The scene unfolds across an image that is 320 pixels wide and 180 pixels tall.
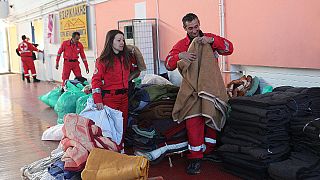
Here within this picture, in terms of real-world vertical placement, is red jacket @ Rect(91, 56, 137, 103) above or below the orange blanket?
above

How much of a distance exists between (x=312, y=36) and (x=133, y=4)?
3937 mm

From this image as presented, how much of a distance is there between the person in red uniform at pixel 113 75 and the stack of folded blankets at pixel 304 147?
158 cm

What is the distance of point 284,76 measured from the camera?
13.4ft

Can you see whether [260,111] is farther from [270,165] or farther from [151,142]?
[151,142]

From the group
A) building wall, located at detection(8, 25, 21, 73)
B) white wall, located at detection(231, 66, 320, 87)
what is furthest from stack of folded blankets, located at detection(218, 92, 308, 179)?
building wall, located at detection(8, 25, 21, 73)

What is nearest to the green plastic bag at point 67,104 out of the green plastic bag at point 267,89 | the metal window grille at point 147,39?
the metal window grille at point 147,39

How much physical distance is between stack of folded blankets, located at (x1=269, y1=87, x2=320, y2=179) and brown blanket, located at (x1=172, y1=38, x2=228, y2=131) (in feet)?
2.12

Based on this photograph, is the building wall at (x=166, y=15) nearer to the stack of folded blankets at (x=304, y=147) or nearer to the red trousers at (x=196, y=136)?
the red trousers at (x=196, y=136)

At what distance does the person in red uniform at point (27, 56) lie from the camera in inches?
492

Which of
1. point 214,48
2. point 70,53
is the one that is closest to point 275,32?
point 214,48

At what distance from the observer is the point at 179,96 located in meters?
3.51

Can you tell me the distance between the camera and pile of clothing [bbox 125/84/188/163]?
11.8 ft

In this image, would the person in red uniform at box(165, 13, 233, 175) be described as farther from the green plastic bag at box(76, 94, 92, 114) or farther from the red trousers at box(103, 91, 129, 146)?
the green plastic bag at box(76, 94, 92, 114)

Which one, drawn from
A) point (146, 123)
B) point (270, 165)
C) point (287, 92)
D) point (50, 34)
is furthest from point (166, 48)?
point (50, 34)
